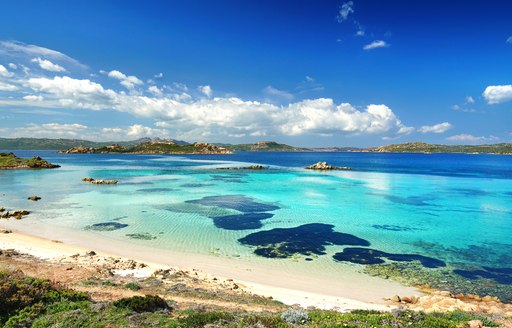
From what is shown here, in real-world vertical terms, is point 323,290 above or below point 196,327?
below

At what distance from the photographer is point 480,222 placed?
123ft

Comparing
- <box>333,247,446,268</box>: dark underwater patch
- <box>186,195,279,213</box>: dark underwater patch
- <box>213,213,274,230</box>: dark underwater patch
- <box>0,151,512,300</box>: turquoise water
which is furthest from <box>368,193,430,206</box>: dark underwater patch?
<box>333,247,446,268</box>: dark underwater patch

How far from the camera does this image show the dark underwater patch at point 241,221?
33.1 meters

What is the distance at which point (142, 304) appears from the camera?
12.0 meters

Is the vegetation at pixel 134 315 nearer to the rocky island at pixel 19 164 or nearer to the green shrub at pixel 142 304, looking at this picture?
the green shrub at pixel 142 304

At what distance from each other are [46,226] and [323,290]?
1153 inches

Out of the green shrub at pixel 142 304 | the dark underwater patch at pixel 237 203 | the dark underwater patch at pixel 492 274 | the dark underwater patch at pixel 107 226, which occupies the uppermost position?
the green shrub at pixel 142 304

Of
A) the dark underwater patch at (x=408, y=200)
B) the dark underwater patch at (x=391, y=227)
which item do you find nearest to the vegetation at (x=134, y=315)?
the dark underwater patch at (x=391, y=227)

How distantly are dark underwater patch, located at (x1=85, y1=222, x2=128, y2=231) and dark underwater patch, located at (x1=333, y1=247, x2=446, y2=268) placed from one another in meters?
22.1

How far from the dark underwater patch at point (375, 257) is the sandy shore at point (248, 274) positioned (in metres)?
3.11

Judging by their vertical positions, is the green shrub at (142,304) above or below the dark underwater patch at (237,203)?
above

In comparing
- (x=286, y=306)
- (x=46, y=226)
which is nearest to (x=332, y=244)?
(x=286, y=306)

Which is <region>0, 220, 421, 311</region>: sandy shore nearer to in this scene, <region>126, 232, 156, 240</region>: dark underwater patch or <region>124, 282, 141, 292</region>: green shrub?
<region>126, 232, 156, 240</region>: dark underwater patch

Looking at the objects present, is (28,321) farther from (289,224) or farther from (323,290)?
(289,224)
